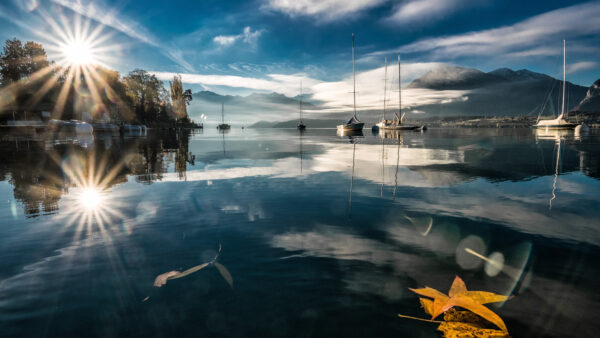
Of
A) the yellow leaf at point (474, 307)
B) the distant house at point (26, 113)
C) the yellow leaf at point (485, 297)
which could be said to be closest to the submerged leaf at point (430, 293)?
the yellow leaf at point (474, 307)

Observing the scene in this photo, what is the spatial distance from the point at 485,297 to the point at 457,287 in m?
0.31

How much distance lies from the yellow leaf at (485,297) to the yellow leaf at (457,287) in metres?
0.08

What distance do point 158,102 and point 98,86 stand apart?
3729 cm

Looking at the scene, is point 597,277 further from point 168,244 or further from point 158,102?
point 158,102

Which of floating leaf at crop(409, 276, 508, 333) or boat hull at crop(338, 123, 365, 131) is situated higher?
boat hull at crop(338, 123, 365, 131)

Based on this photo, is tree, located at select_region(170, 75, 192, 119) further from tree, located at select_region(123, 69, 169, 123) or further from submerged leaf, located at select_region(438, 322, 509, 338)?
submerged leaf, located at select_region(438, 322, 509, 338)

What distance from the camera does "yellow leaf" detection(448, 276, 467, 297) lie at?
3.54m

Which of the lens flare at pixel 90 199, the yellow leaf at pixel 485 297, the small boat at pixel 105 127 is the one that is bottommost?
the yellow leaf at pixel 485 297

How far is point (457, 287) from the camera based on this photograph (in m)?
3.65

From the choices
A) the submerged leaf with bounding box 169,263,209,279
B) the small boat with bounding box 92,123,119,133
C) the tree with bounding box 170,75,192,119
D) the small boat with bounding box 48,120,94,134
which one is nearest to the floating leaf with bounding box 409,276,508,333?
the submerged leaf with bounding box 169,263,209,279

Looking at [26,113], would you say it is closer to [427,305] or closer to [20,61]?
[20,61]

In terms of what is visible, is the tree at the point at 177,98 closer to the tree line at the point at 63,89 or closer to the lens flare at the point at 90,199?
the tree line at the point at 63,89

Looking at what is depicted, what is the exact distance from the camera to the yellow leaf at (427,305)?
3.21 m

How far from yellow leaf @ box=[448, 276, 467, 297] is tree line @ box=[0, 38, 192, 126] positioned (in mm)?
84328
